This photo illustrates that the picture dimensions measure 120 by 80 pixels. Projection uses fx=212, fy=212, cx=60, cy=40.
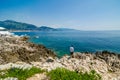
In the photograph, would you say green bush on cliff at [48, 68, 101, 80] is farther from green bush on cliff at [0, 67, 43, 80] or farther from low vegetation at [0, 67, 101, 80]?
green bush on cliff at [0, 67, 43, 80]

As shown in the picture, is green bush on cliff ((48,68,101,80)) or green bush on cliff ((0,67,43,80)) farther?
green bush on cliff ((0,67,43,80))

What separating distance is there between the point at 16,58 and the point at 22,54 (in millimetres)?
2355

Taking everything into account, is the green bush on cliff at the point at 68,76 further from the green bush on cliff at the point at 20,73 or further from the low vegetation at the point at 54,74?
the green bush on cliff at the point at 20,73

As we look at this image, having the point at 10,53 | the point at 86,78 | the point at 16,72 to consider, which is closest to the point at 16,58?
the point at 10,53

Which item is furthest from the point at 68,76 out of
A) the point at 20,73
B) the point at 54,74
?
the point at 20,73

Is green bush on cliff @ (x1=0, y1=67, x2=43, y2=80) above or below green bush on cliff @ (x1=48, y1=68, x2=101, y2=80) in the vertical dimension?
below

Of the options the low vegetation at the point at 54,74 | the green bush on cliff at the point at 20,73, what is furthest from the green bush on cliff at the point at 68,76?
the green bush on cliff at the point at 20,73

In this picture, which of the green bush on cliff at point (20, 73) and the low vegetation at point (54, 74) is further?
the green bush on cliff at point (20, 73)

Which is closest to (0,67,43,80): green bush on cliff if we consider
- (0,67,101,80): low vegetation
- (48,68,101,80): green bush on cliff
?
(0,67,101,80): low vegetation

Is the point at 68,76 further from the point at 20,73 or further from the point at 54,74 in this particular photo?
the point at 20,73

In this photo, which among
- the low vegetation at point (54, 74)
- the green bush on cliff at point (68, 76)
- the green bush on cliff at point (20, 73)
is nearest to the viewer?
the green bush on cliff at point (68, 76)

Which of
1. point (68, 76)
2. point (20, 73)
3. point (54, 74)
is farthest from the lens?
point (20, 73)

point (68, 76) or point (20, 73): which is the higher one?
point (68, 76)

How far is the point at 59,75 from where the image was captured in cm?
1311
